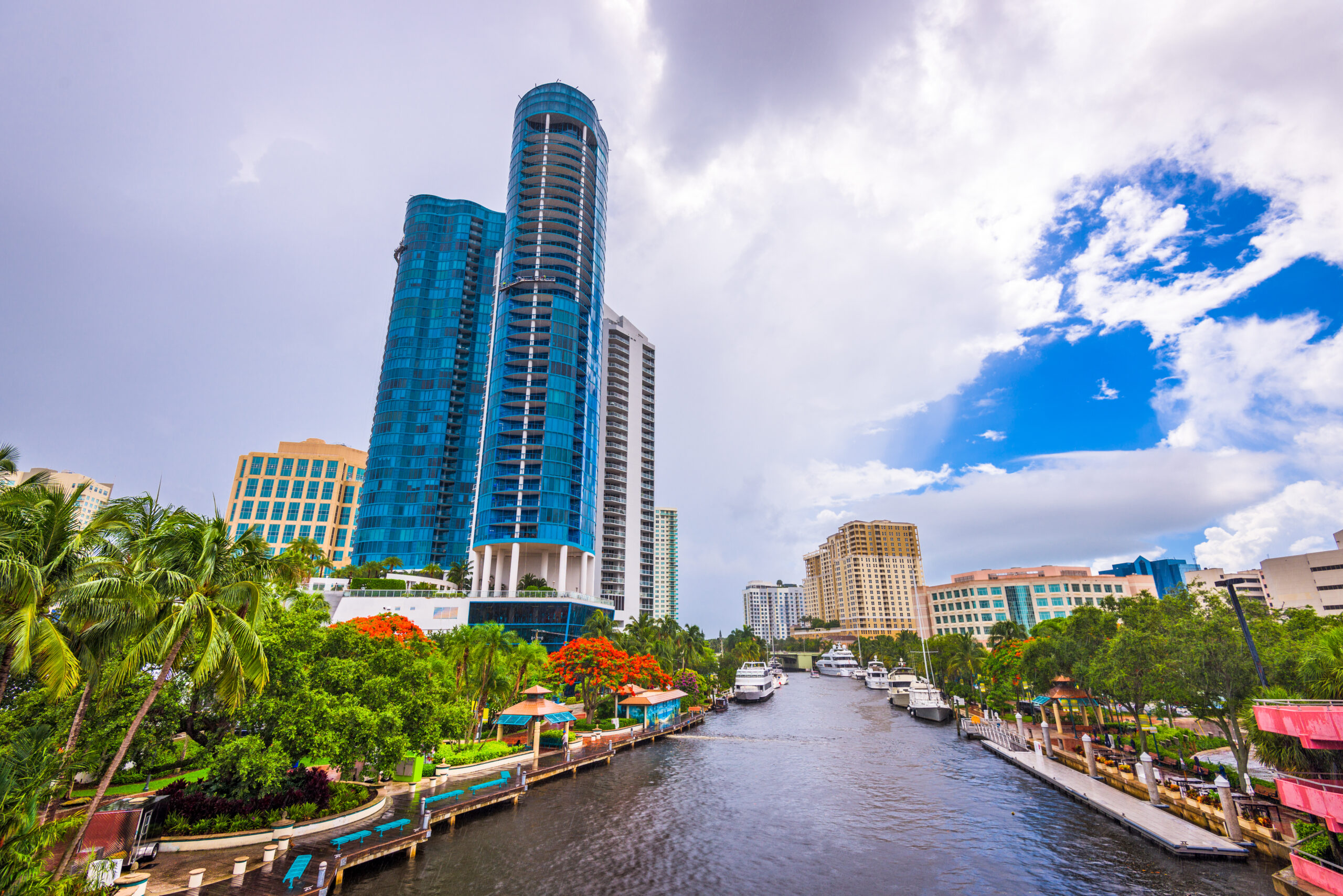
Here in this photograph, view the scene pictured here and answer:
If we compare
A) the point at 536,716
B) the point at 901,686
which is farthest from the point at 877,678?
the point at 536,716

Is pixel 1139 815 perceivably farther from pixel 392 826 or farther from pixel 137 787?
pixel 137 787

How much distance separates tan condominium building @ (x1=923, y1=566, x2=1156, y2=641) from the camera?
13412 centimetres

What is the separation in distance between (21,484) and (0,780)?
8.78 meters

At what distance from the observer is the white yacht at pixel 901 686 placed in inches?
3548

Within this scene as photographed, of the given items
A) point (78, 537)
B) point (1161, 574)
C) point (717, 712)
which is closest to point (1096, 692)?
point (717, 712)

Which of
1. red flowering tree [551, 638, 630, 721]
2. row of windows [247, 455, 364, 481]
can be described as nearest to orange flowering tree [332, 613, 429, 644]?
red flowering tree [551, 638, 630, 721]

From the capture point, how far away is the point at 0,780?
42.9 ft

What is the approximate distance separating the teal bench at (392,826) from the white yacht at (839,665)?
148878 mm

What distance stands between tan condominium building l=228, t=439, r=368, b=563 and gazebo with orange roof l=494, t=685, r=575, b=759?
100336 mm

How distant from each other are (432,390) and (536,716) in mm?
106675

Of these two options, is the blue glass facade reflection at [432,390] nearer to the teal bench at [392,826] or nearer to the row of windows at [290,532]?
the row of windows at [290,532]

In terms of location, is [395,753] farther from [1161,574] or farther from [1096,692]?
[1161,574]

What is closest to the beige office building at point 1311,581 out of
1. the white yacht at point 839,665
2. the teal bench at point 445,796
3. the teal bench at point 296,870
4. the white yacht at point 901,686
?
the white yacht at point 901,686

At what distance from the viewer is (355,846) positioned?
24.3 m
